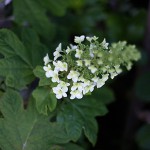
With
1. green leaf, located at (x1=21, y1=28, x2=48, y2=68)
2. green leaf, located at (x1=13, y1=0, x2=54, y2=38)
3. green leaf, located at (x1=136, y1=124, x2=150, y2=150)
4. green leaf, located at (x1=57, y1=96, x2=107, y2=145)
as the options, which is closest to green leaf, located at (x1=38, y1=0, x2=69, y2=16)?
green leaf, located at (x1=13, y1=0, x2=54, y2=38)

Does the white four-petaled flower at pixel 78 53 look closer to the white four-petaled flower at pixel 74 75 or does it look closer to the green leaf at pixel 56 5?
→ the white four-petaled flower at pixel 74 75

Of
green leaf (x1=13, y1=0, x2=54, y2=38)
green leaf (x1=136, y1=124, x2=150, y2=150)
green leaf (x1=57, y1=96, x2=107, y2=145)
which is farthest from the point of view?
green leaf (x1=136, y1=124, x2=150, y2=150)

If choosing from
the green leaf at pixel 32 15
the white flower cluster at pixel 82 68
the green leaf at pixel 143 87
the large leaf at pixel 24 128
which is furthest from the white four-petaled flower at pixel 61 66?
the green leaf at pixel 143 87

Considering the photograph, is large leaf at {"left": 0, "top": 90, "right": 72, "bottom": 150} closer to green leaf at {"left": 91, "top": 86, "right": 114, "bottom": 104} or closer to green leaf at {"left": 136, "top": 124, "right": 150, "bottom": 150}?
green leaf at {"left": 91, "top": 86, "right": 114, "bottom": 104}

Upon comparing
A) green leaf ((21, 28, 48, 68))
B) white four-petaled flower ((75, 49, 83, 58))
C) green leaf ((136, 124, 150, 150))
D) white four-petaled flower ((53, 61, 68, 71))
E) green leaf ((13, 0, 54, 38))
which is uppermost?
green leaf ((13, 0, 54, 38))

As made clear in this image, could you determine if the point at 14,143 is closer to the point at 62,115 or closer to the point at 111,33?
the point at 62,115

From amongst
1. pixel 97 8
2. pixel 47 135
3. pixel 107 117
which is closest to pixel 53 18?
pixel 97 8
